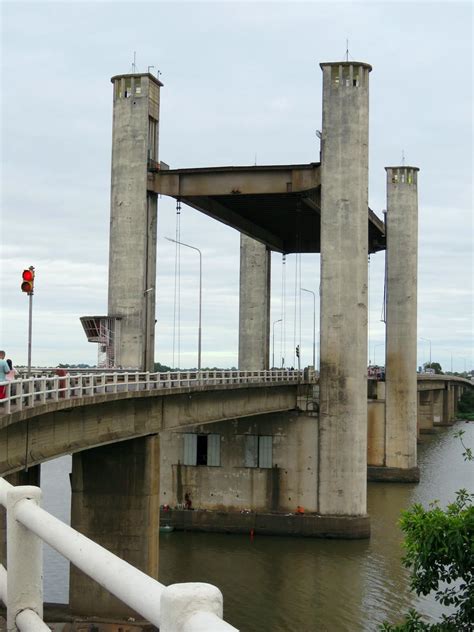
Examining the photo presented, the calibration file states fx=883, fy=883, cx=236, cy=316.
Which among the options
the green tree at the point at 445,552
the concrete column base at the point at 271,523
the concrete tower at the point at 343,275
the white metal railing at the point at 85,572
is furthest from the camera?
the concrete tower at the point at 343,275

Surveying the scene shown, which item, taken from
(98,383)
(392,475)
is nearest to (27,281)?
(98,383)

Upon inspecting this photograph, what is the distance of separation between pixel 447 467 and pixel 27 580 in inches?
3244

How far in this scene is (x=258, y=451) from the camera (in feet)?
170

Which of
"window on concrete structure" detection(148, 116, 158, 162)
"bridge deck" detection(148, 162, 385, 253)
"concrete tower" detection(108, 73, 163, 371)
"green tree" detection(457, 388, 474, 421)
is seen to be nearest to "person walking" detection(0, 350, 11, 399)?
"concrete tower" detection(108, 73, 163, 371)

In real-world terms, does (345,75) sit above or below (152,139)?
above

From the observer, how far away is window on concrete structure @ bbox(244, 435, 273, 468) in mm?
51531

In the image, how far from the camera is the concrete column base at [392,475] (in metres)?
71.1

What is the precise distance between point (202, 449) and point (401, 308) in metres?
27.7

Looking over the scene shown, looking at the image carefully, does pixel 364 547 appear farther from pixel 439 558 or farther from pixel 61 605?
pixel 439 558

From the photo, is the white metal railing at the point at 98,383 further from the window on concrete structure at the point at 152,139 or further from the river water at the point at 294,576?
the window on concrete structure at the point at 152,139

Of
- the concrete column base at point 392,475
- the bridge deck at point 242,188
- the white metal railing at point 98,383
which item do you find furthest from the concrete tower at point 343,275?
the concrete column base at point 392,475

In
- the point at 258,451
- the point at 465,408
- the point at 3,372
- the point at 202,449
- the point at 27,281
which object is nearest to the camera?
the point at 27,281

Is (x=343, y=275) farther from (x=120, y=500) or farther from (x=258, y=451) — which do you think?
(x=120, y=500)

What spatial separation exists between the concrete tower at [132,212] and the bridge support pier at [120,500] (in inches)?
642
